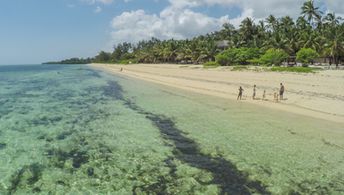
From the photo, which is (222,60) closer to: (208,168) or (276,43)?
(276,43)

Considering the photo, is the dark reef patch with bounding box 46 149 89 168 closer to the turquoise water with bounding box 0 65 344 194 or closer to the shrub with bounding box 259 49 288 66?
the turquoise water with bounding box 0 65 344 194

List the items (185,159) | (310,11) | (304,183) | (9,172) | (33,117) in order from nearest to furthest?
1. (304,183)
2. (9,172)
3. (185,159)
4. (33,117)
5. (310,11)

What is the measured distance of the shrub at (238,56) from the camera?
7869cm

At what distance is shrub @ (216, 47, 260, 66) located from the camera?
3098 inches

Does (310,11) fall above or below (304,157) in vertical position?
above

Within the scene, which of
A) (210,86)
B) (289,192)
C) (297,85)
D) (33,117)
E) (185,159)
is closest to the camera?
(289,192)

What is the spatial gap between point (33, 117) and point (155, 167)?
52.5ft

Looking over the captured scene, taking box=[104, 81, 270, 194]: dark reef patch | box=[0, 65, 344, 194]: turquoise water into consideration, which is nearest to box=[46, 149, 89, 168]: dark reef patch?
box=[0, 65, 344, 194]: turquoise water

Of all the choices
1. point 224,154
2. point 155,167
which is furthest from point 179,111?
point 155,167

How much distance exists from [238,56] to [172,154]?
6741 cm

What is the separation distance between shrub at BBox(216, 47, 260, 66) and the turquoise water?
54.0m

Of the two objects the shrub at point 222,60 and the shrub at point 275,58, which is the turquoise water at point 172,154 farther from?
the shrub at point 222,60

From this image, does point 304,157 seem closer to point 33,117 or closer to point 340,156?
point 340,156

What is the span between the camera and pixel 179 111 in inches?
1098
